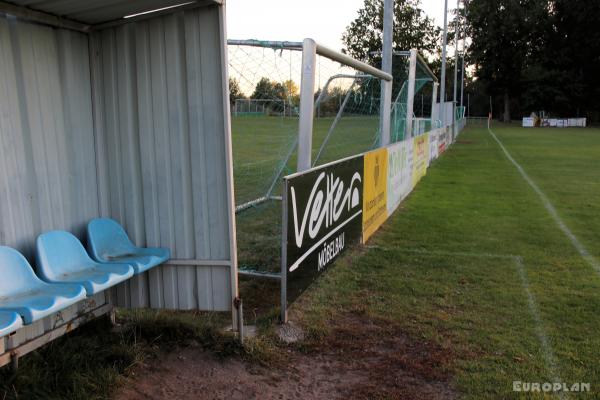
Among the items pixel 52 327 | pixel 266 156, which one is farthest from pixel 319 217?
pixel 266 156

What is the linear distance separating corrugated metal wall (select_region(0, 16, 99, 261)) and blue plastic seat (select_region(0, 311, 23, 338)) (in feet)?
2.22

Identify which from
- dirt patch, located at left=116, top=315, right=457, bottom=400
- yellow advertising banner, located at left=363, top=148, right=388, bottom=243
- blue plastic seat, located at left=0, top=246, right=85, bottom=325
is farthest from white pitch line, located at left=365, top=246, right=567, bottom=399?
blue plastic seat, located at left=0, top=246, right=85, bottom=325

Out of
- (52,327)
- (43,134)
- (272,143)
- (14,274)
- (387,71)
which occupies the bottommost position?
(52,327)

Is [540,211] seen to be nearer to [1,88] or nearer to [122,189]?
[122,189]

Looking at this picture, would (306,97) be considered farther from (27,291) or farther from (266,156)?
(266,156)

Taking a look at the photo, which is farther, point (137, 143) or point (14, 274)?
point (137, 143)

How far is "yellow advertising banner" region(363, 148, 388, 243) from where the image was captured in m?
6.86

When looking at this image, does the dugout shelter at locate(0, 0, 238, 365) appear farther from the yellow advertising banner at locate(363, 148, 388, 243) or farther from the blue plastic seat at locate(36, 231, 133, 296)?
the yellow advertising banner at locate(363, 148, 388, 243)

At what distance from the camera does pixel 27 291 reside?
319 centimetres

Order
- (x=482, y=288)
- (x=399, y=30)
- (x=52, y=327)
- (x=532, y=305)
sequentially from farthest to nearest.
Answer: (x=399, y=30) < (x=482, y=288) < (x=532, y=305) < (x=52, y=327)

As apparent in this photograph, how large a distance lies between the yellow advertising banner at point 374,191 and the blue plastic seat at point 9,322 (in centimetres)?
461

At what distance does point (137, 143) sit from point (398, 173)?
639 centimetres

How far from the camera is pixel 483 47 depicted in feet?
228

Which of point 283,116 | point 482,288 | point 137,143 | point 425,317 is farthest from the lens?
point 283,116
